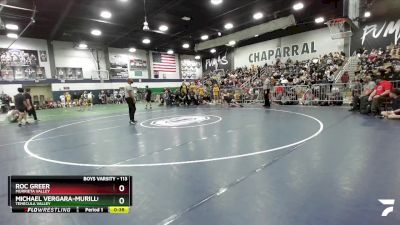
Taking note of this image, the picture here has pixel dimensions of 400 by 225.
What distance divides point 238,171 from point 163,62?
30480mm

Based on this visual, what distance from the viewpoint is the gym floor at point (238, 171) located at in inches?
93.2

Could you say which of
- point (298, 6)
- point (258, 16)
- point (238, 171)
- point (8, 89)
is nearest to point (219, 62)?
point (258, 16)

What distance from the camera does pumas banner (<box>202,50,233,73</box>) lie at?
99.2 ft

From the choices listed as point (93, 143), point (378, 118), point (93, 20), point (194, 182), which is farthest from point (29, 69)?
point (378, 118)

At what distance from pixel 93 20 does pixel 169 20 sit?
18.5ft

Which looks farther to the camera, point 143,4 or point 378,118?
point 143,4

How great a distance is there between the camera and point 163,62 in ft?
106

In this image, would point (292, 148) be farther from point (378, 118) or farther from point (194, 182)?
point (378, 118)

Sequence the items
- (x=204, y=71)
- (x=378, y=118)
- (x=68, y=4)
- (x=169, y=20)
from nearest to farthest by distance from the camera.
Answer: (x=378, y=118) < (x=68, y=4) < (x=169, y=20) < (x=204, y=71)

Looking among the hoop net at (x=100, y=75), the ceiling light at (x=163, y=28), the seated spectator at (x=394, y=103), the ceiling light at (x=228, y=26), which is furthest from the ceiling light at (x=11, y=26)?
the seated spectator at (x=394, y=103)

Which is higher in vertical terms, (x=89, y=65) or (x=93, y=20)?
(x=93, y=20)

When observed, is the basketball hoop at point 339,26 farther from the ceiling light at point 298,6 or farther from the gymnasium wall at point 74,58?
the gymnasium wall at point 74,58

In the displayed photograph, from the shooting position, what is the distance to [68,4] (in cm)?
1402

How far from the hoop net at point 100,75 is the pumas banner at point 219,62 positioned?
1432 cm
